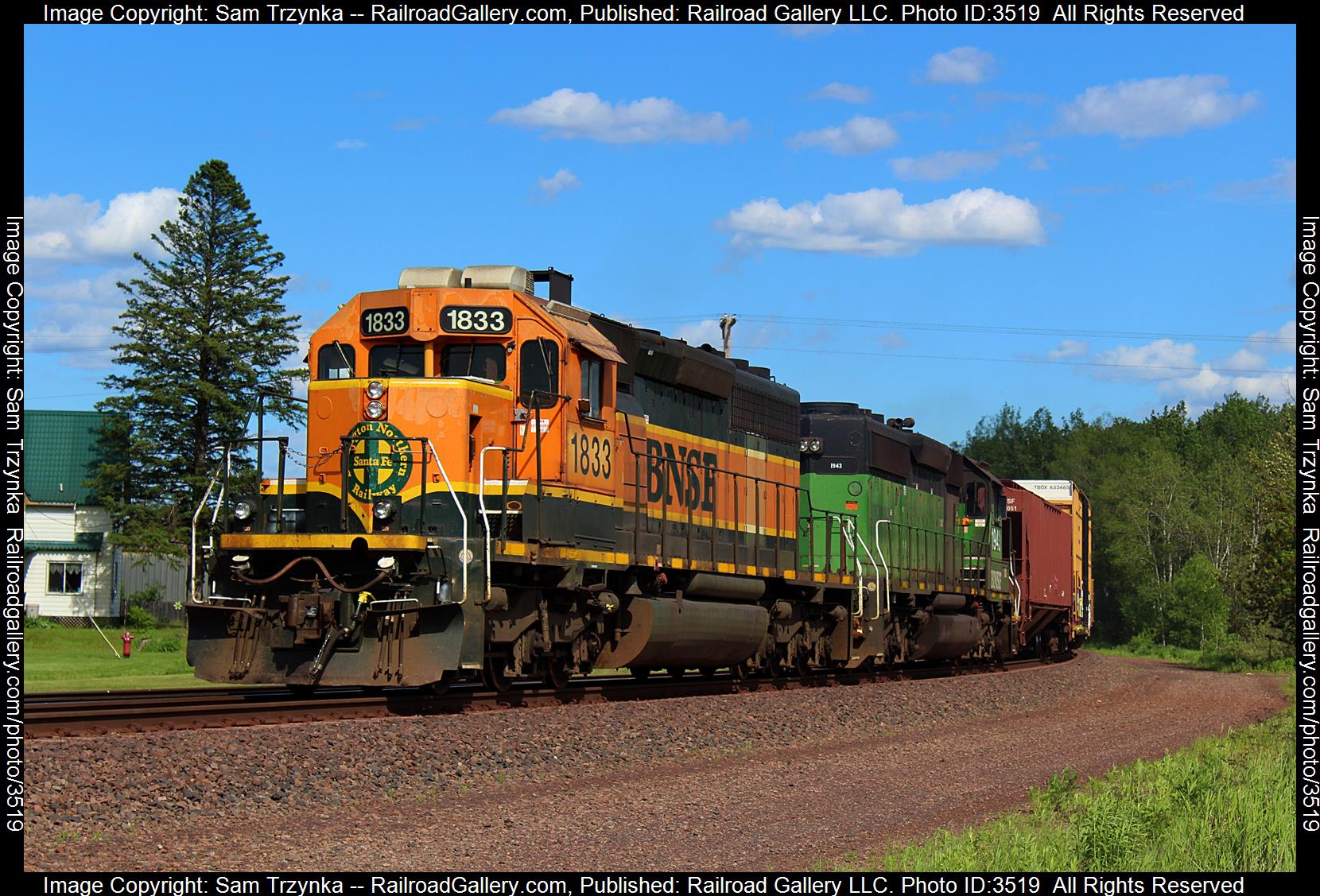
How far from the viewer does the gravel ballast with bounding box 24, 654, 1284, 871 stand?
23.5 feet

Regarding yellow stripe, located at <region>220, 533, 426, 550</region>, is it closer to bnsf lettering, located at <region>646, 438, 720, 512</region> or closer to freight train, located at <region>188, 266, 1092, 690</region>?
freight train, located at <region>188, 266, 1092, 690</region>

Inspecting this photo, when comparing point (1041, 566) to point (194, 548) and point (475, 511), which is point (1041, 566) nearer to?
point (475, 511)

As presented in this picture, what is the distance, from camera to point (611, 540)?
1434cm

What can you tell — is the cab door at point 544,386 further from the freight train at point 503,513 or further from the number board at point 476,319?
the number board at point 476,319

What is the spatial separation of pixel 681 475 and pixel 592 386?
232cm

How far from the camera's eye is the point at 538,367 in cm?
1331

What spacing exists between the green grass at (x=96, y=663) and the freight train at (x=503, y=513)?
12.4 ft

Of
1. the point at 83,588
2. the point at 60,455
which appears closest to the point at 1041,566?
the point at 83,588

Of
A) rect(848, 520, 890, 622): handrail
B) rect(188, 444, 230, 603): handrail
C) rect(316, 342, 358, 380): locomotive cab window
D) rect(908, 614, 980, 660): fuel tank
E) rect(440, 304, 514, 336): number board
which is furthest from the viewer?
rect(908, 614, 980, 660): fuel tank

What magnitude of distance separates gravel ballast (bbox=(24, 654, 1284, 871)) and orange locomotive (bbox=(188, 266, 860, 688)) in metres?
1.31

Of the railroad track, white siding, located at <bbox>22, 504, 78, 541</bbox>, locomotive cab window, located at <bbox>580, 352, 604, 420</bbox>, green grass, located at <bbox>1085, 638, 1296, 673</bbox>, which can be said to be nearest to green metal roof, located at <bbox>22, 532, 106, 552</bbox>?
white siding, located at <bbox>22, 504, 78, 541</bbox>

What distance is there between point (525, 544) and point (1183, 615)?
3743 cm

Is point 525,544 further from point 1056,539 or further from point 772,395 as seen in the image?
point 1056,539
